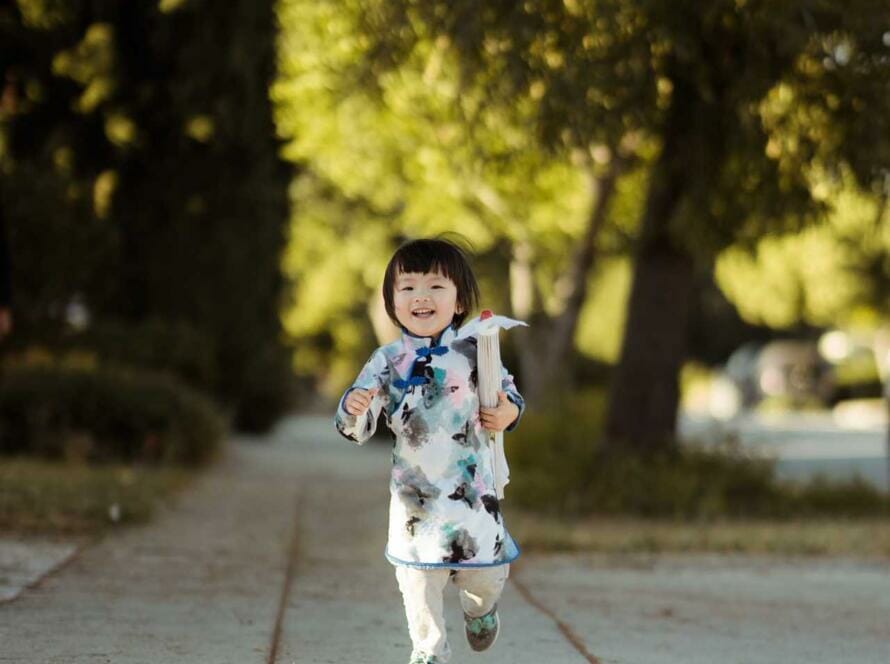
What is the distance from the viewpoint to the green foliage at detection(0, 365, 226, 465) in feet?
44.2

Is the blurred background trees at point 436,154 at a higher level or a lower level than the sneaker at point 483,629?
higher

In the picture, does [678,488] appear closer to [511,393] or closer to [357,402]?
[511,393]

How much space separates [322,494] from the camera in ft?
42.7

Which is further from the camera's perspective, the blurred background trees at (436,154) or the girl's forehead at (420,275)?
the blurred background trees at (436,154)

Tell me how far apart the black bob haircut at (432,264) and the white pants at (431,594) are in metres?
0.82

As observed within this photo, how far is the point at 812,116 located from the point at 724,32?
0.98 m

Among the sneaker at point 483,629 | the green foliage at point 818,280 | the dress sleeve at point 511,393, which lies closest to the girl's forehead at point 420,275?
the dress sleeve at point 511,393

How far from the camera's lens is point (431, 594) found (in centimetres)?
463

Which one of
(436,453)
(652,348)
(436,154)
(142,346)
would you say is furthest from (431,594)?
(142,346)

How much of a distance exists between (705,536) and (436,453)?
5.36m

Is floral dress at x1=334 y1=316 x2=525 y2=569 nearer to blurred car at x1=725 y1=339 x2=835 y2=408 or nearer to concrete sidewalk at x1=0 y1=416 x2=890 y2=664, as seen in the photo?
concrete sidewalk at x1=0 y1=416 x2=890 y2=664

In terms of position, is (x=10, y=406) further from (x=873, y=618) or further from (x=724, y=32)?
(x=873, y=618)

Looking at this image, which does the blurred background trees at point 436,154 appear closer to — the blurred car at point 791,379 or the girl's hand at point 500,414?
the girl's hand at point 500,414

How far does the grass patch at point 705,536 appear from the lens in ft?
29.8
